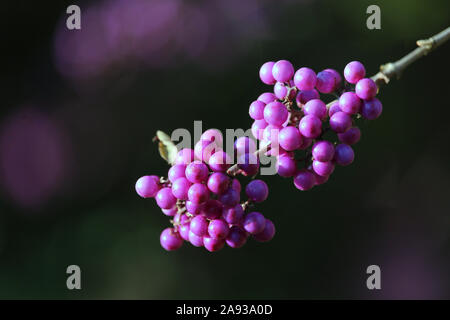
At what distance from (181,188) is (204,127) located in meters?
0.82

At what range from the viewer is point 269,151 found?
62cm

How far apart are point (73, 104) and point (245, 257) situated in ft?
2.47

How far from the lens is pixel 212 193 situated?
2.04ft

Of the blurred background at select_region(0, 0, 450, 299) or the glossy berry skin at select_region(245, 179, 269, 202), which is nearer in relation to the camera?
the glossy berry skin at select_region(245, 179, 269, 202)

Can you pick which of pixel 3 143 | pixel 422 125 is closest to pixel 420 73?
pixel 422 125

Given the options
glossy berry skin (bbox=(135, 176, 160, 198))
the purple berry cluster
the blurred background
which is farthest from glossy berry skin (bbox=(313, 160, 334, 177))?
the blurred background

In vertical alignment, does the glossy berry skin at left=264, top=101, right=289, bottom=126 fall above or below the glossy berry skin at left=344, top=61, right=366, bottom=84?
below

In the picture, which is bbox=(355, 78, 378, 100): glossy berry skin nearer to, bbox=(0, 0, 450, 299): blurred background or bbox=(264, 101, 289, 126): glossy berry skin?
bbox=(264, 101, 289, 126): glossy berry skin

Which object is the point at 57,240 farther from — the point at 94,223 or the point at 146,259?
the point at 146,259

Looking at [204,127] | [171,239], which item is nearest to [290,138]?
[171,239]

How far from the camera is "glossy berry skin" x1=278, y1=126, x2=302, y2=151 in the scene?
57cm

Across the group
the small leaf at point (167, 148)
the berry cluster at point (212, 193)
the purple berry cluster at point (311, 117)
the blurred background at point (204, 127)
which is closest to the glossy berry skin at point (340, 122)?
the purple berry cluster at point (311, 117)

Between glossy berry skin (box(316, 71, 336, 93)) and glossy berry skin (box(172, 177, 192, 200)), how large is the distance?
22cm

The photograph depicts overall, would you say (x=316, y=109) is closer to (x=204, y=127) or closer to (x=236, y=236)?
(x=236, y=236)
